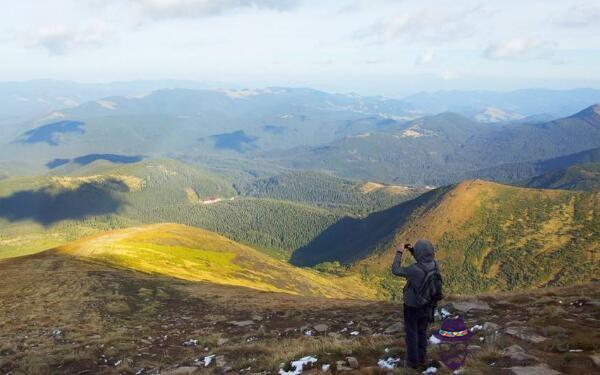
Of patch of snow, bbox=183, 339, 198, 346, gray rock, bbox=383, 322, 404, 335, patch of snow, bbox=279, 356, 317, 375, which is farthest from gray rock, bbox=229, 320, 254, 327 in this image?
patch of snow, bbox=279, 356, 317, 375

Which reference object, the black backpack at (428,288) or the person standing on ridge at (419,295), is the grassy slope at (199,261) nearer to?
the person standing on ridge at (419,295)

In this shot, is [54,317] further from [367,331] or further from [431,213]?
[431,213]

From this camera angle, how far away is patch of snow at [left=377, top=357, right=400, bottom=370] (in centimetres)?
1428

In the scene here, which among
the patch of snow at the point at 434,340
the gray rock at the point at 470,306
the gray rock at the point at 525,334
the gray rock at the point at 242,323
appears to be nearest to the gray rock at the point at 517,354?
the gray rock at the point at 525,334

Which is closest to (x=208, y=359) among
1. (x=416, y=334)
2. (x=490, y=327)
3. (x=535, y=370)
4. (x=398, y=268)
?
→ (x=416, y=334)

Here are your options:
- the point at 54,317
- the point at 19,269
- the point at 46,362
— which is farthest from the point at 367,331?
the point at 19,269

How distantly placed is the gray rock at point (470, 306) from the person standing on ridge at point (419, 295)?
12444 millimetres

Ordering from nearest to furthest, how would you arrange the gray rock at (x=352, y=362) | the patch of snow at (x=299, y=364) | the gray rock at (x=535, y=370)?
the gray rock at (x=535, y=370)
the gray rock at (x=352, y=362)
the patch of snow at (x=299, y=364)

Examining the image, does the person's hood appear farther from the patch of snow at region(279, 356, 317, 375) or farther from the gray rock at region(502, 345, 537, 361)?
the patch of snow at region(279, 356, 317, 375)

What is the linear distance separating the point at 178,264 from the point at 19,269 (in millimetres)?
38370

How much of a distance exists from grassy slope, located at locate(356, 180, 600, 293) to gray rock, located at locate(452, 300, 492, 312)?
11721cm

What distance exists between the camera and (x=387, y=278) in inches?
6250

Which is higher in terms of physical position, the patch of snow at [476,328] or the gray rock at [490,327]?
the gray rock at [490,327]

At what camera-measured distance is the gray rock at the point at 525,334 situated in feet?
54.1
